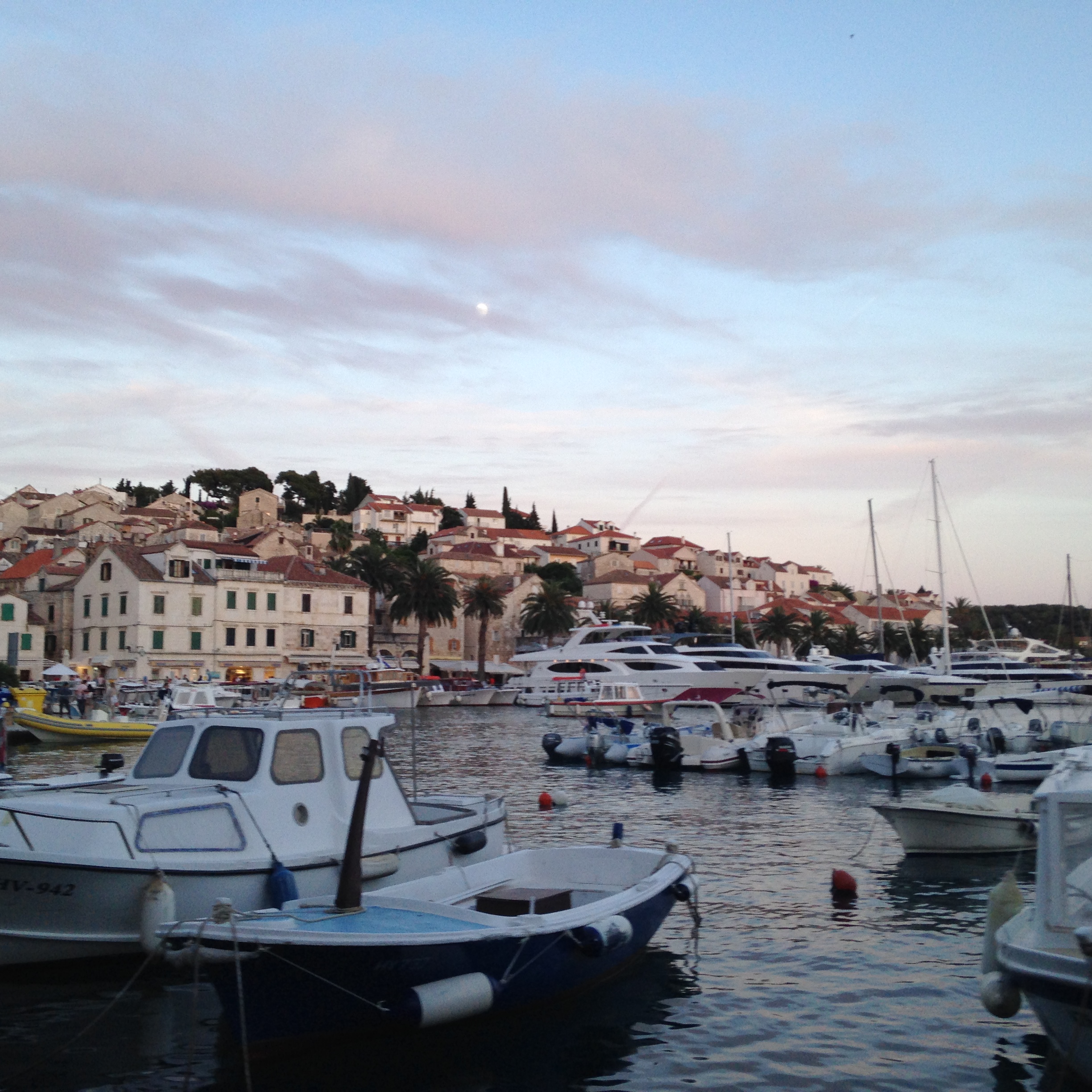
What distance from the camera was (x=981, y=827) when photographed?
70.6 ft

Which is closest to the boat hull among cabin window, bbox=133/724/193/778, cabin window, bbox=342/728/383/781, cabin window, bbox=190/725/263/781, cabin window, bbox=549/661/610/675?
cabin window, bbox=342/728/383/781

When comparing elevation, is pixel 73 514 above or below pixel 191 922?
above

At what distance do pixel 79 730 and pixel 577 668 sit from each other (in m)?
32.9

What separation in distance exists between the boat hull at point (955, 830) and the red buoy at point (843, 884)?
113 inches

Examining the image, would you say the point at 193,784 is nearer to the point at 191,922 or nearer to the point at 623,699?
the point at 191,922

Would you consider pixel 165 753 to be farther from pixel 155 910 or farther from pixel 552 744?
pixel 552 744

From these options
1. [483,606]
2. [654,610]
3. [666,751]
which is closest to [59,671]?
[666,751]

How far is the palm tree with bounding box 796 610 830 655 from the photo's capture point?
4756 inches

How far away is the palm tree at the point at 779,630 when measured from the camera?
110 metres

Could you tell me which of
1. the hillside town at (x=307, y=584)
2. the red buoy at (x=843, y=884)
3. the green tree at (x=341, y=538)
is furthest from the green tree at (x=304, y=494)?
the red buoy at (x=843, y=884)

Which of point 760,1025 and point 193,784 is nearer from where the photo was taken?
point 760,1025

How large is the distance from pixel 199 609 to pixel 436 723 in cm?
2324

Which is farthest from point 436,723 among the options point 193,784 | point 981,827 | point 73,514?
point 73,514

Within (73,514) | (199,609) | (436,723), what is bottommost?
(436,723)
